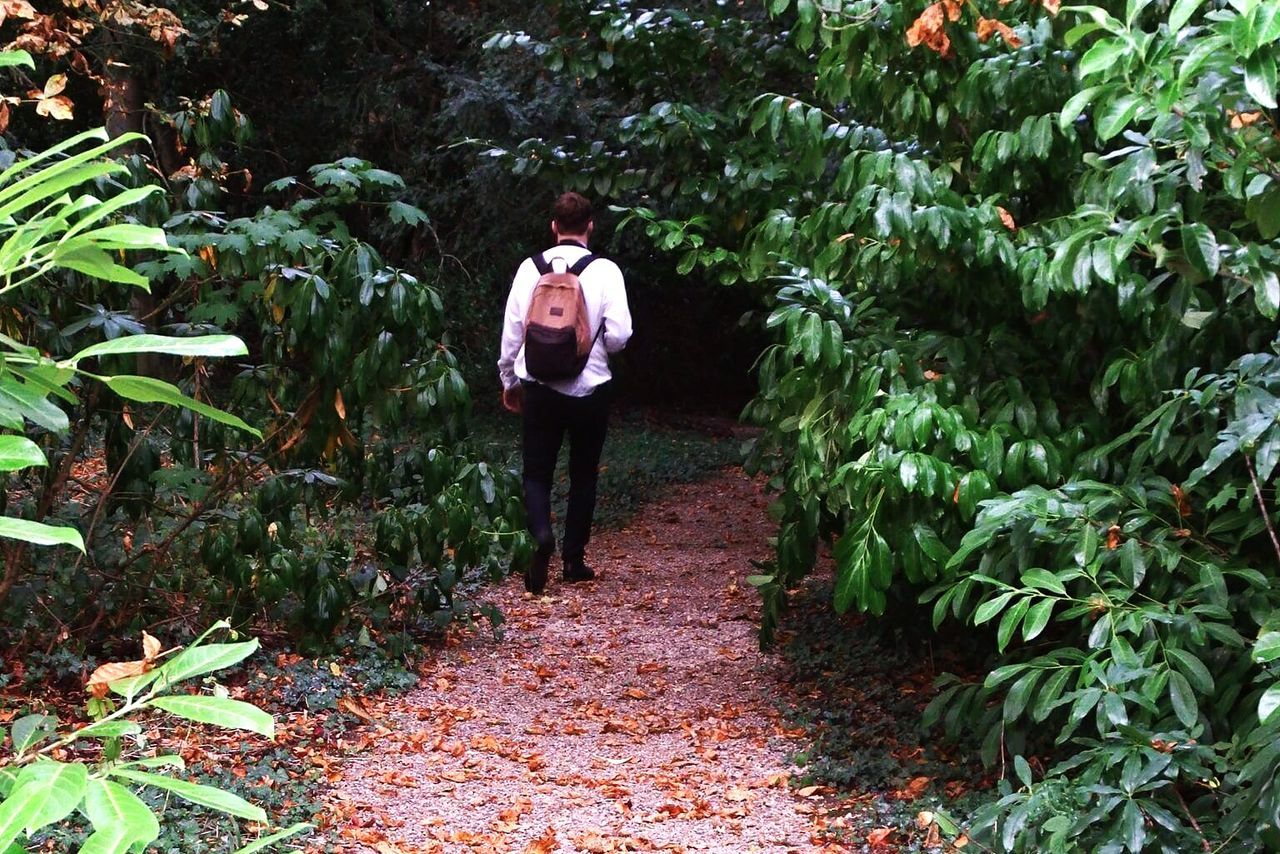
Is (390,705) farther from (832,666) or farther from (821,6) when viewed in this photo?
(821,6)

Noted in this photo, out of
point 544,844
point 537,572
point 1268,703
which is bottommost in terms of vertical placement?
point 544,844

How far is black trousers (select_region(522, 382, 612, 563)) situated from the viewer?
5957mm

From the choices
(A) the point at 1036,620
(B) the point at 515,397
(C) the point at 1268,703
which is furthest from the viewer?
(B) the point at 515,397

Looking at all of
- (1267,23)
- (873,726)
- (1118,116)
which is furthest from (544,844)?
(1267,23)

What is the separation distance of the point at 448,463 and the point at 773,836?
232 centimetres

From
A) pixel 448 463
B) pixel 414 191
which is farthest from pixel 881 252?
pixel 414 191

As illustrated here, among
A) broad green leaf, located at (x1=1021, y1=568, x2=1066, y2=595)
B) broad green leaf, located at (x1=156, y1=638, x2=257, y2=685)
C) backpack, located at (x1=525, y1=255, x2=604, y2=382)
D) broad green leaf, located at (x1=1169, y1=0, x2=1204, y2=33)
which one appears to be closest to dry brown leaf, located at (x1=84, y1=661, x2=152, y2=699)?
broad green leaf, located at (x1=156, y1=638, x2=257, y2=685)

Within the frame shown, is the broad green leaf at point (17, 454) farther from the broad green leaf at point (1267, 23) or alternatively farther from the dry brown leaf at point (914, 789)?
the dry brown leaf at point (914, 789)

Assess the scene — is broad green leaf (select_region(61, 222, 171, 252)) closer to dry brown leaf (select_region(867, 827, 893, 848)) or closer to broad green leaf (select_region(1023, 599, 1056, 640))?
broad green leaf (select_region(1023, 599, 1056, 640))

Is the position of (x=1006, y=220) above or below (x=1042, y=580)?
above

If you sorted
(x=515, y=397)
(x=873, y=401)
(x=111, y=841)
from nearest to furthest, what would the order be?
(x=111, y=841)
(x=873, y=401)
(x=515, y=397)

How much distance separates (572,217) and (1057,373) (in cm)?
256

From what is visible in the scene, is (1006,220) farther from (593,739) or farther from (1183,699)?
(593,739)

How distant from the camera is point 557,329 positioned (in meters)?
5.66
